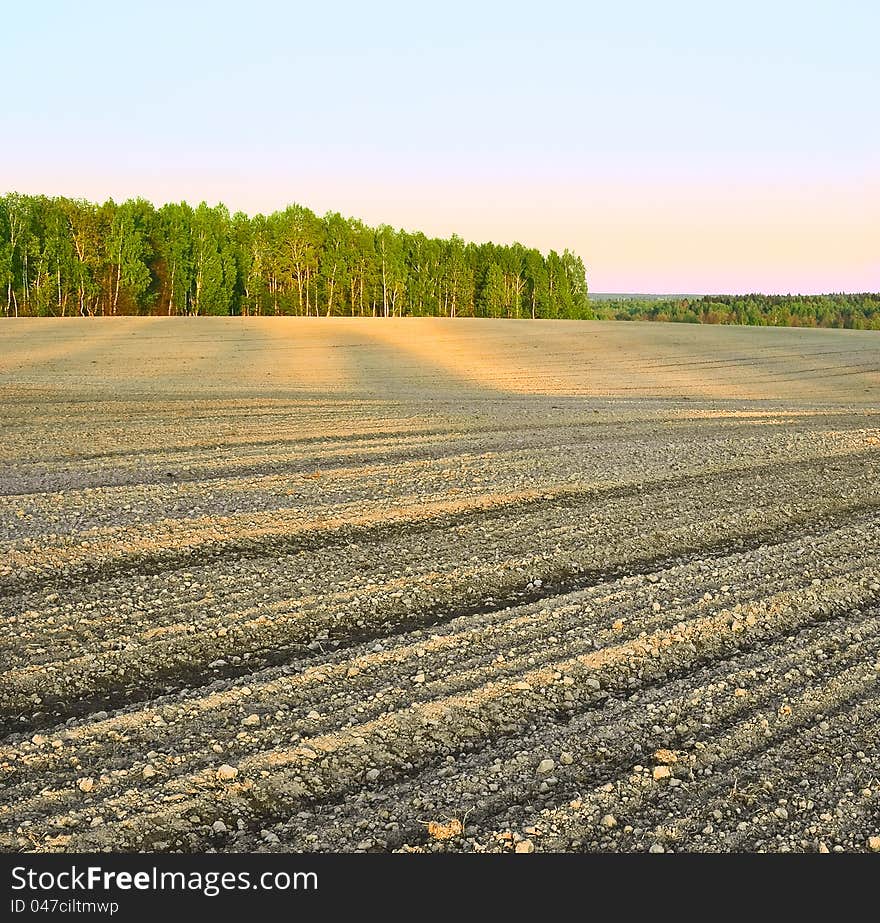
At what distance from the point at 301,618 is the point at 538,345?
102 feet

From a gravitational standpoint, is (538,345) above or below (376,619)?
above

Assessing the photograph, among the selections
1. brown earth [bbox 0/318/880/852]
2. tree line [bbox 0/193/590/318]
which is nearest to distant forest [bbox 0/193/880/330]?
tree line [bbox 0/193/590/318]

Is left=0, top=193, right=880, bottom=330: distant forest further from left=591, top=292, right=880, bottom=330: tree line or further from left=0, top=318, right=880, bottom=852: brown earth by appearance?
left=0, top=318, right=880, bottom=852: brown earth

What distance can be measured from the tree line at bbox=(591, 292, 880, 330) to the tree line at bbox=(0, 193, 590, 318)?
15.8m

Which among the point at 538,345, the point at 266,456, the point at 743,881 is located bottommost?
the point at 743,881

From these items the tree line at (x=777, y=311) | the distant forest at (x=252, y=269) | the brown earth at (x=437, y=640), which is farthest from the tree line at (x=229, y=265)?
the brown earth at (x=437, y=640)

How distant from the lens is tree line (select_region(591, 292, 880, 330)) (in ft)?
246

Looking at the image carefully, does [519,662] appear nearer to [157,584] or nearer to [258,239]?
[157,584]

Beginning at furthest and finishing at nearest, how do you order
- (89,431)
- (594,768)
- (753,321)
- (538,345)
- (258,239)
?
(753,321), (258,239), (538,345), (89,431), (594,768)

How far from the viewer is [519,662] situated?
15.3ft

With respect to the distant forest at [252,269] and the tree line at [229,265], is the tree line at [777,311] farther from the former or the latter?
the tree line at [229,265]

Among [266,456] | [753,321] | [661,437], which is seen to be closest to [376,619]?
[266,456]

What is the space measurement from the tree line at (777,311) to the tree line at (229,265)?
15.8 m

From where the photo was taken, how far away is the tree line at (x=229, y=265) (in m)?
63.6
